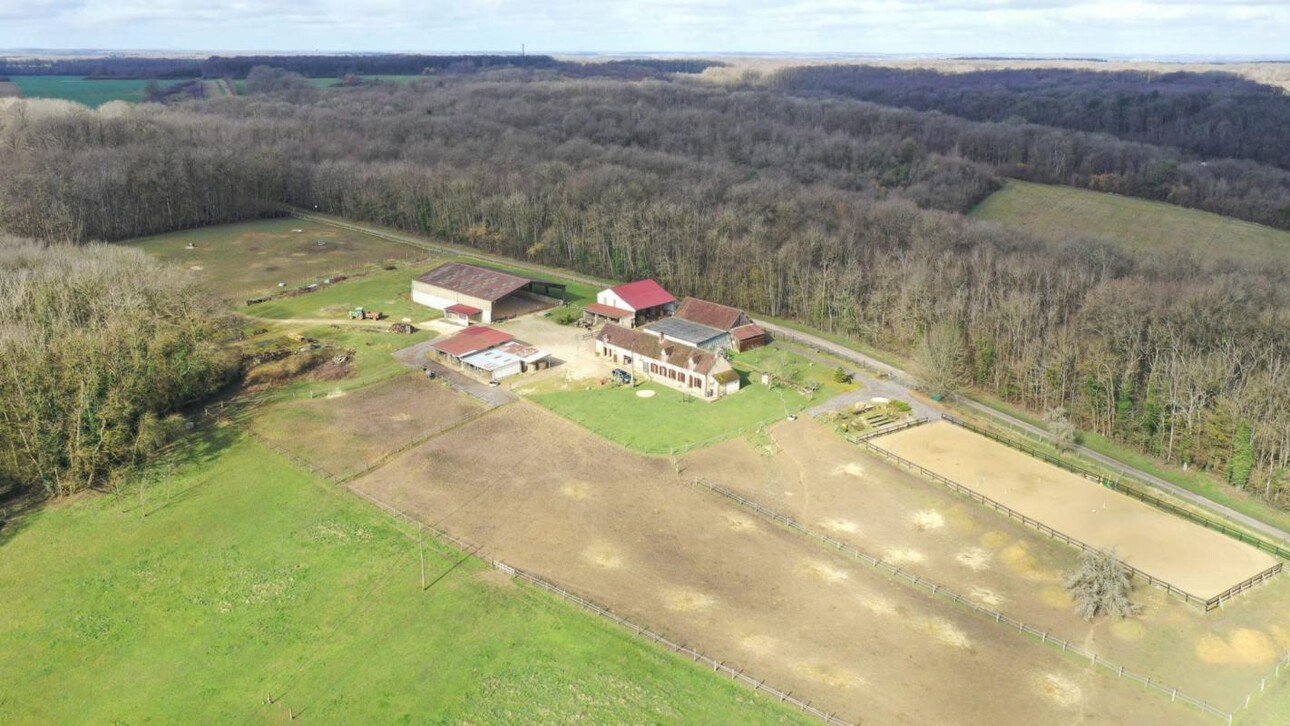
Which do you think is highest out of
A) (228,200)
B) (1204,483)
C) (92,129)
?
(92,129)

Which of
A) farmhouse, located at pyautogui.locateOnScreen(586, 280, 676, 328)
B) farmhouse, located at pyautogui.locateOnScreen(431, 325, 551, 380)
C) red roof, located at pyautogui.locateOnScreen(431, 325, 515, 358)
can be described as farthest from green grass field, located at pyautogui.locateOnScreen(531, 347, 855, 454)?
farmhouse, located at pyautogui.locateOnScreen(586, 280, 676, 328)

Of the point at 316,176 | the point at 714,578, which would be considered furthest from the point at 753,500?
the point at 316,176

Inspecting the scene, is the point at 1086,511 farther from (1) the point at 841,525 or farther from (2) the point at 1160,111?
(2) the point at 1160,111

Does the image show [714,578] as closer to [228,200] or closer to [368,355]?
[368,355]

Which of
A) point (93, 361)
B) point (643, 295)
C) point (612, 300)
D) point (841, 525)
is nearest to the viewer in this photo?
point (841, 525)

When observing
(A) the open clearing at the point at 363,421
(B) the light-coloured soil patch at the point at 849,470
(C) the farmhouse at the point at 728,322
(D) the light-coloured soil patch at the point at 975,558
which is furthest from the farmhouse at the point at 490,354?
(D) the light-coloured soil patch at the point at 975,558

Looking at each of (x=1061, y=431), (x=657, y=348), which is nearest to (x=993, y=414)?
(x=1061, y=431)
